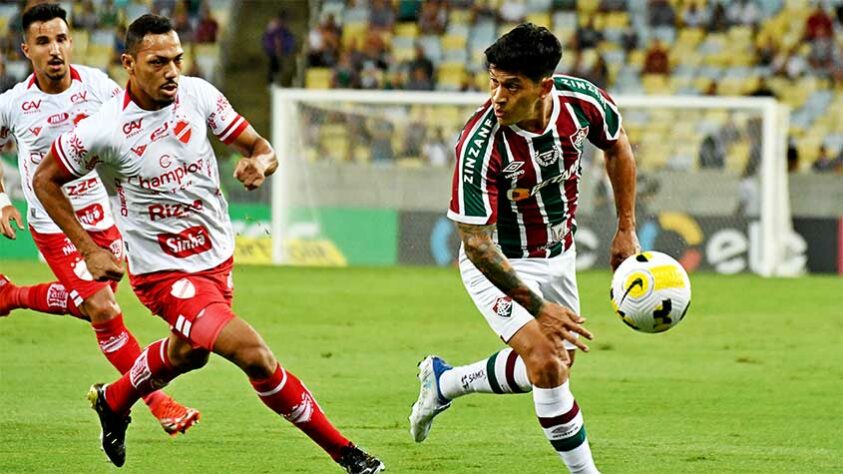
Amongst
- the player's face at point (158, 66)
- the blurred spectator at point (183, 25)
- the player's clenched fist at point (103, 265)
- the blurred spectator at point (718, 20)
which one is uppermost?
the player's face at point (158, 66)

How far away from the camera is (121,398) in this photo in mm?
6871

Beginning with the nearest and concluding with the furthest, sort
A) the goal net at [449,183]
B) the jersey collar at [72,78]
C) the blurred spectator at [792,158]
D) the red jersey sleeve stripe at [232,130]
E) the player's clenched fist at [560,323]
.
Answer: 1. the player's clenched fist at [560,323]
2. the red jersey sleeve stripe at [232,130]
3. the jersey collar at [72,78]
4. the goal net at [449,183]
5. the blurred spectator at [792,158]

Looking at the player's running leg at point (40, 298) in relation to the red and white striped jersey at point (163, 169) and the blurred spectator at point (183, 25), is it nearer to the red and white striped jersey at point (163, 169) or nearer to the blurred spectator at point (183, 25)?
the red and white striped jersey at point (163, 169)

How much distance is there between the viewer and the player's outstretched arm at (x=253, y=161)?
6.04 metres

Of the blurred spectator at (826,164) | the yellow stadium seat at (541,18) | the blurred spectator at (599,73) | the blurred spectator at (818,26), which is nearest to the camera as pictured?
the blurred spectator at (826,164)

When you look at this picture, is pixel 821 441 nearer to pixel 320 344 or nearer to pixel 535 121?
pixel 535 121

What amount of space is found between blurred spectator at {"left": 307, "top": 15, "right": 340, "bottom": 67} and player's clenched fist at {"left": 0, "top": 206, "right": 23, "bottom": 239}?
1674 cm

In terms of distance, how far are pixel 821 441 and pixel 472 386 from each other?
1922 millimetres

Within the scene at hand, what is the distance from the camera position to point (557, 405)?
5980 millimetres

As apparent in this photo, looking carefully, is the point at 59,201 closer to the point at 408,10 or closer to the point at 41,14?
the point at 41,14

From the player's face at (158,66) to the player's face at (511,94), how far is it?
1400mm

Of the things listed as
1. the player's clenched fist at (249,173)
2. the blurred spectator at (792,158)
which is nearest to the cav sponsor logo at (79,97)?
the player's clenched fist at (249,173)

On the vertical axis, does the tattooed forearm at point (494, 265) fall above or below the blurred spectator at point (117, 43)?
above

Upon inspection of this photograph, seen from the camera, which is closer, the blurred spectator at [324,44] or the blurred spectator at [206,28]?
the blurred spectator at [324,44]
